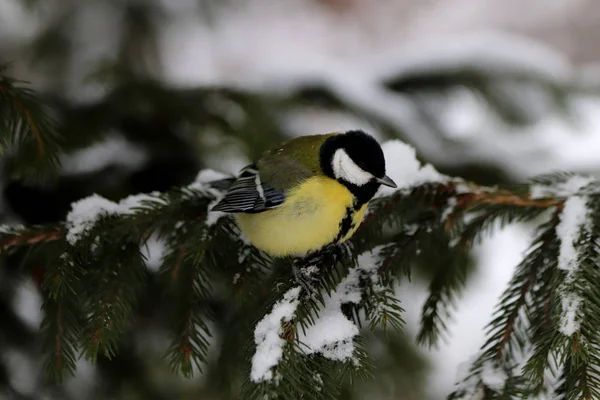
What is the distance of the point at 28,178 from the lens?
170 cm

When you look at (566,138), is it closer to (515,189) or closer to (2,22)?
A: (515,189)

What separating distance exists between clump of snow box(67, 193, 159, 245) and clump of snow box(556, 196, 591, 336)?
1.05 m

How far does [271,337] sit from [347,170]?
1.97 ft

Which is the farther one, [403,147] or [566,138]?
[566,138]

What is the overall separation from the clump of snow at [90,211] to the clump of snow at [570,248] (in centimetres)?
105

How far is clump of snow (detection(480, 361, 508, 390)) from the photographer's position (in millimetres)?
1368

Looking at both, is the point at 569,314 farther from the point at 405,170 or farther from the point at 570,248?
the point at 405,170

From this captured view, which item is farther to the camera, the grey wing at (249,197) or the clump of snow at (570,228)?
the grey wing at (249,197)

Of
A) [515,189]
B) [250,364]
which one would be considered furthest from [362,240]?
[250,364]

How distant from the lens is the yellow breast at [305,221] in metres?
1.62

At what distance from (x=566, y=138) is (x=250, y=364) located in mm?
3428

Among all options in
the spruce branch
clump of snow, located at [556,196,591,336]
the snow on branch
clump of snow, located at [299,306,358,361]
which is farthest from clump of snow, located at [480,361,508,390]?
the spruce branch

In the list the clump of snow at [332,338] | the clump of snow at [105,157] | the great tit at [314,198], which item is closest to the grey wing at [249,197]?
the great tit at [314,198]

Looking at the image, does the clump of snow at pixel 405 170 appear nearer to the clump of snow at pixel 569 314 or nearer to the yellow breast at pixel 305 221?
the yellow breast at pixel 305 221
